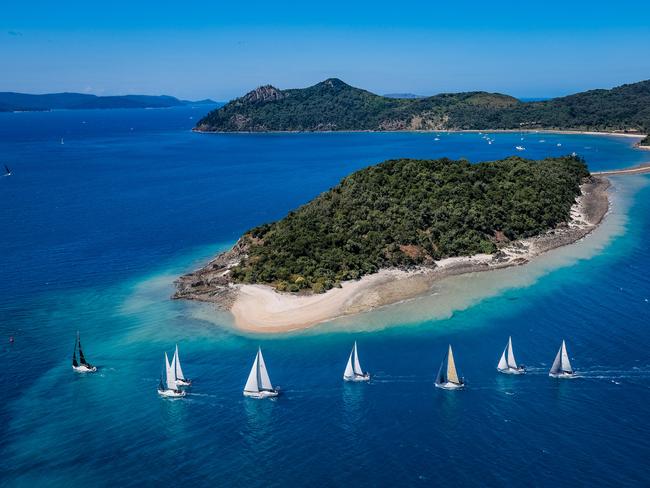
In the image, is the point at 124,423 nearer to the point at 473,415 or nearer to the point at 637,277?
the point at 473,415

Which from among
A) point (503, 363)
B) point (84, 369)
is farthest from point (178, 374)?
point (503, 363)

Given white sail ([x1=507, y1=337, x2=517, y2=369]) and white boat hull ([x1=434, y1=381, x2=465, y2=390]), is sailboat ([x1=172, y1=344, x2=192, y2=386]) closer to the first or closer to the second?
white boat hull ([x1=434, y1=381, x2=465, y2=390])

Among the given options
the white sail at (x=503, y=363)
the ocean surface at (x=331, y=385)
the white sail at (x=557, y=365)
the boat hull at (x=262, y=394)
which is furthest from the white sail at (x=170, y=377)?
the white sail at (x=557, y=365)

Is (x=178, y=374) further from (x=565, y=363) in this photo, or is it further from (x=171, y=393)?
(x=565, y=363)

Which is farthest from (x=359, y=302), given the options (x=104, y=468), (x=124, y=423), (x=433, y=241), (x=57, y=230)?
(x=57, y=230)

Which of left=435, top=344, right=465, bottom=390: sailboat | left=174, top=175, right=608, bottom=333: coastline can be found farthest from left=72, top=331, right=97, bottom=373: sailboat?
left=435, top=344, right=465, bottom=390: sailboat
